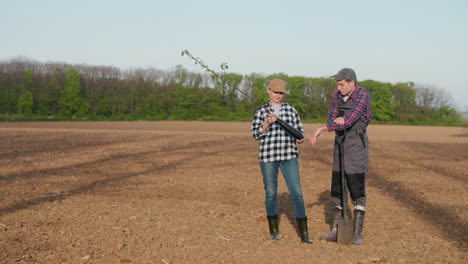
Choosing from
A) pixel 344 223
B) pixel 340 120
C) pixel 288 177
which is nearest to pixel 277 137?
pixel 288 177

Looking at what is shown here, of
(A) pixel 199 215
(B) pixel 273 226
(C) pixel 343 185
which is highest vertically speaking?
(C) pixel 343 185

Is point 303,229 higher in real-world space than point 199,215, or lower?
higher

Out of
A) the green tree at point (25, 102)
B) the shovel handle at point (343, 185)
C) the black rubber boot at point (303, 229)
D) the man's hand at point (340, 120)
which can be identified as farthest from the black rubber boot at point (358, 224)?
the green tree at point (25, 102)

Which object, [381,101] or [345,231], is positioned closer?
[345,231]

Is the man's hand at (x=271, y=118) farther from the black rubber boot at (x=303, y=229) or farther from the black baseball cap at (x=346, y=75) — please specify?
the black rubber boot at (x=303, y=229)

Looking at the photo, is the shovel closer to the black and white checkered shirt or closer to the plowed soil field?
the plowed soil field

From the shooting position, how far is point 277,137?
494 cm

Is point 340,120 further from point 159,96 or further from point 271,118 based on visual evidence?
point 159,96

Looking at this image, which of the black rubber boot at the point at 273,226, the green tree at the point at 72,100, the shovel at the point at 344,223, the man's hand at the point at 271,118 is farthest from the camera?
the green tree at the point at 72,100

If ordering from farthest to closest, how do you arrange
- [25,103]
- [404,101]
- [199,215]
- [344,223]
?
[404,101] < [25,103] < [199,215] < [344,223]

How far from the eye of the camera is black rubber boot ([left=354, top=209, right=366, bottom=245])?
513cm

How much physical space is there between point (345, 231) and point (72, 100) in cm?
5782

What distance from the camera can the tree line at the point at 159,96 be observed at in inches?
2205

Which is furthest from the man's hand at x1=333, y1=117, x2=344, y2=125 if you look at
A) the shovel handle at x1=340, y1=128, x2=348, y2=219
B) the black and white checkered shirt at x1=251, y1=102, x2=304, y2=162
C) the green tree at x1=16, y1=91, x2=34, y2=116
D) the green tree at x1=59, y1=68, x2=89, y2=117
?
the green tree at x1=59, y1=68, x2=89, y2=117
